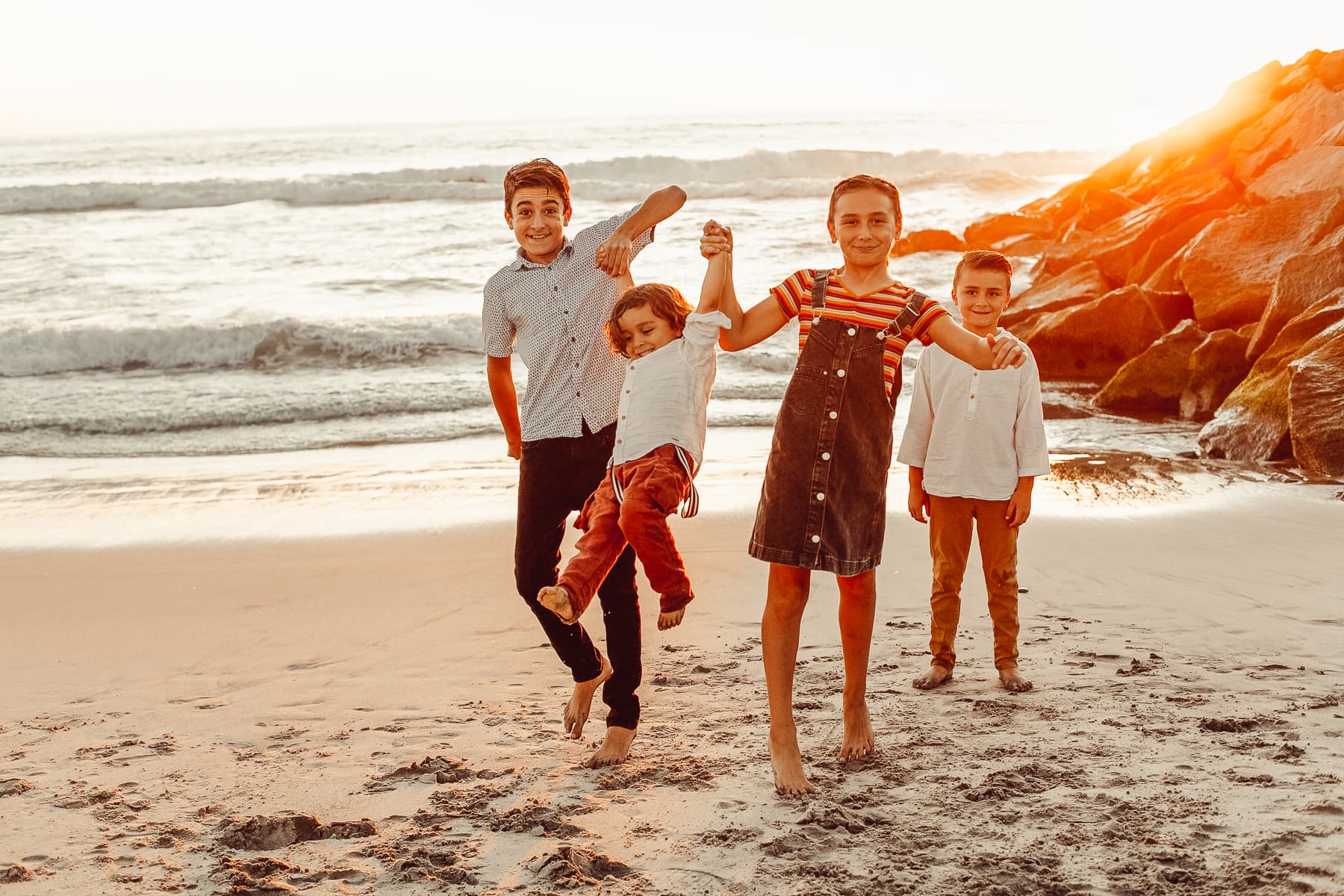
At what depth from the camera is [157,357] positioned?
14.1 m

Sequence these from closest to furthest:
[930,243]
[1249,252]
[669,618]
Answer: [669,618] → [1249,252] → [930,243]

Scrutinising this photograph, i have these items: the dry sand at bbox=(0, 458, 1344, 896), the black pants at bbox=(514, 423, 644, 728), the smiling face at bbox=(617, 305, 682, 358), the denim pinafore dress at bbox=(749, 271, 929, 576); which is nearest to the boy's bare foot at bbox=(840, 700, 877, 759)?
the dry sand at bbox=(0, 458, 1344, 896)

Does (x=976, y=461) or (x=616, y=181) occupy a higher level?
(x=616, y=181)

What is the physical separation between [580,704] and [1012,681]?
5.12ft

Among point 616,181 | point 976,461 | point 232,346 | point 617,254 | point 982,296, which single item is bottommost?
point 232,346

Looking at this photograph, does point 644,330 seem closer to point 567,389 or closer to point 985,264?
point 567,389

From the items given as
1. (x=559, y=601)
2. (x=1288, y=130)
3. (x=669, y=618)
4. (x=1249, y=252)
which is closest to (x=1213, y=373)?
(x=1249, y=252)

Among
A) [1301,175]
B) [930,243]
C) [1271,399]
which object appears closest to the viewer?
[1271,399]

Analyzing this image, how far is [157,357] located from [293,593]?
372 inches

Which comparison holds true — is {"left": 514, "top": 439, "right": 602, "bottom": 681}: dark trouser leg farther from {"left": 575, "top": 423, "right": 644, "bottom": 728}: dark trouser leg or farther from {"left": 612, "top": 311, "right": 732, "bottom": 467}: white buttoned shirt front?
{"left": 612, "top": 311, "right": 732, "bottom": 467}: white buttoned shirt front

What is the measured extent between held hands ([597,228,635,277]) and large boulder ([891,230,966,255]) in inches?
736

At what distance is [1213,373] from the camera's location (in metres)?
9.86

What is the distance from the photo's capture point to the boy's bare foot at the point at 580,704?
12.3 ft

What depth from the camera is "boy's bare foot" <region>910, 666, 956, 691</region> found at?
13.9 feet
